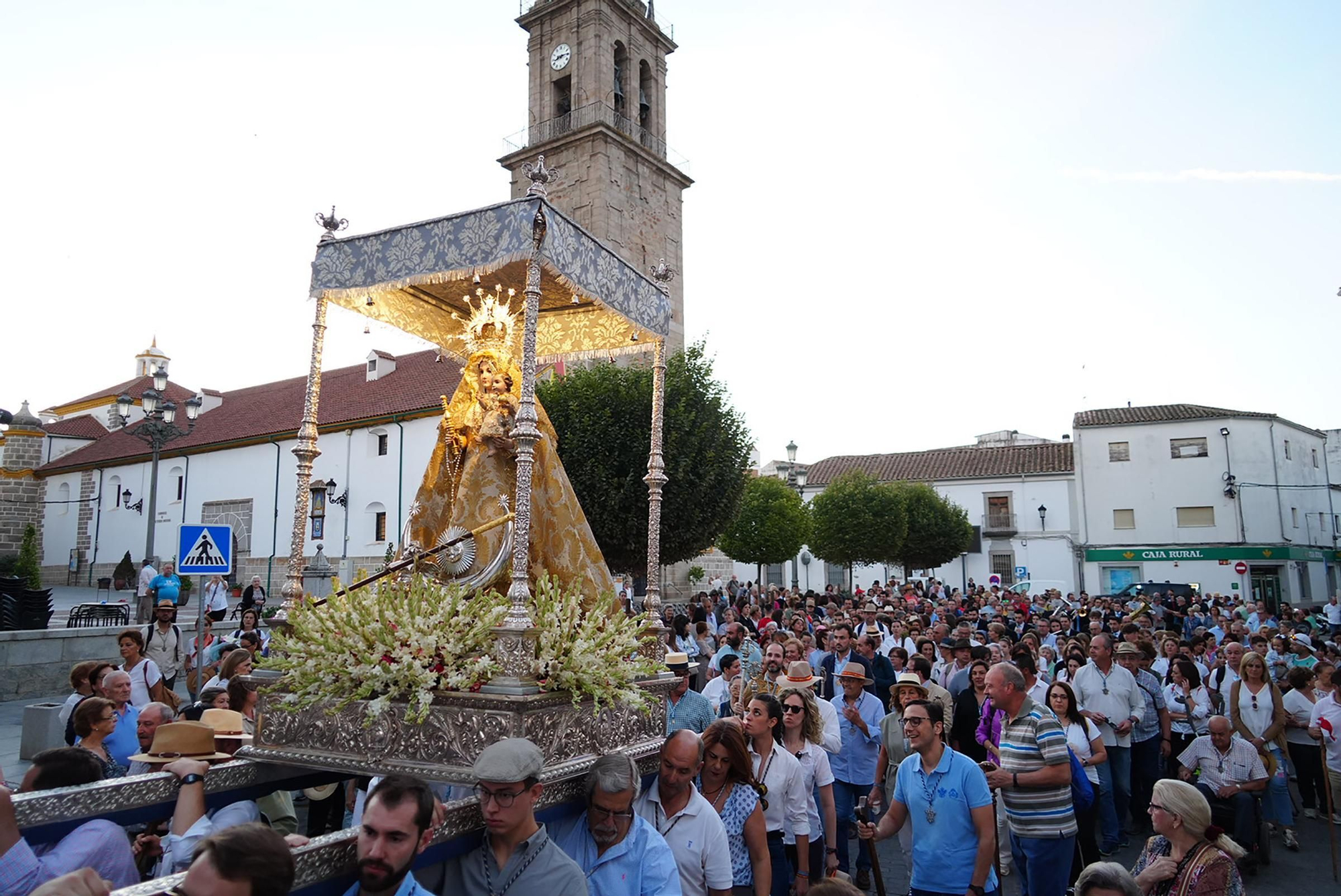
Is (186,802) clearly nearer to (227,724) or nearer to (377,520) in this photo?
(227,724)

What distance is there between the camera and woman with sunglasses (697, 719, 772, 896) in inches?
160

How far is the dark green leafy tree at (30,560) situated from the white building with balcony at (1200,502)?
38984 mm

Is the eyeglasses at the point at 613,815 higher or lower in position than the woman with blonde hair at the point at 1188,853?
higher

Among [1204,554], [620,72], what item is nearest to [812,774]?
[620,72]

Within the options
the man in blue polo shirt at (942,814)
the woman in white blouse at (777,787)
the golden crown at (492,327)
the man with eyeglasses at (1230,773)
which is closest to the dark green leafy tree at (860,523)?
the man with eyeglasses at (1230,773)

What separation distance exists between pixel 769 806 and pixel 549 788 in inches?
60.2

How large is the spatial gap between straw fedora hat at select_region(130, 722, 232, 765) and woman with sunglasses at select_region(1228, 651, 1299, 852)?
7733 millimetres

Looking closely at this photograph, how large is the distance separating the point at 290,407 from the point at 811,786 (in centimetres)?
3239

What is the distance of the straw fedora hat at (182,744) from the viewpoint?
3920mm

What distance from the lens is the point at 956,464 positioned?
42.2m

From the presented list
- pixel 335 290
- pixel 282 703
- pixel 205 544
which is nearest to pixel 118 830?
pixel 282 703

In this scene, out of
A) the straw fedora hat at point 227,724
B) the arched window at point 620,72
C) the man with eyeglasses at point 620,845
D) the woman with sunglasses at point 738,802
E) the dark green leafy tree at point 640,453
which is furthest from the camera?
the arched window at point 620,72

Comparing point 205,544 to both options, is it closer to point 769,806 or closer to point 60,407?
point 769,806

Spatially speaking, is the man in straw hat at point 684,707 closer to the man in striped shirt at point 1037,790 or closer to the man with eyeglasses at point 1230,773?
the man in striped shirt at point 1037,790
